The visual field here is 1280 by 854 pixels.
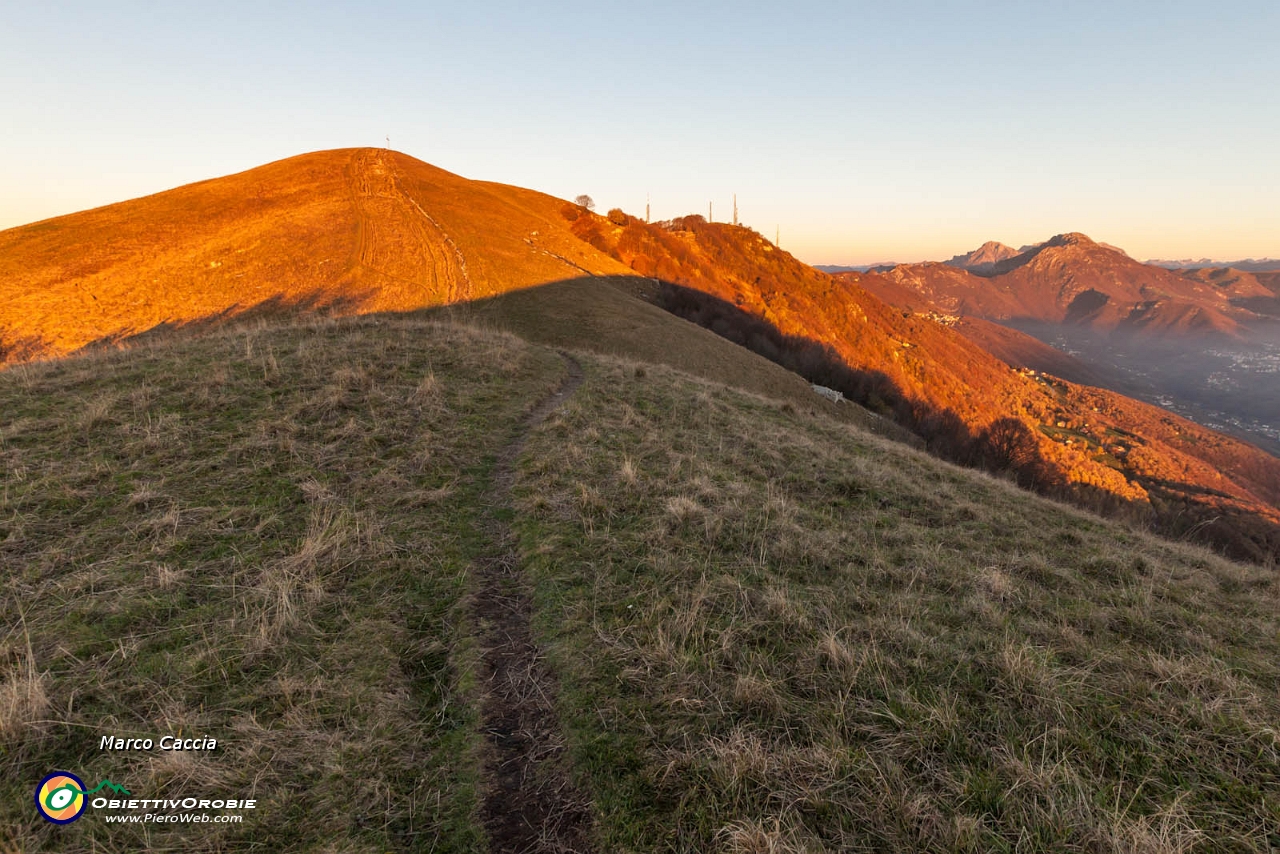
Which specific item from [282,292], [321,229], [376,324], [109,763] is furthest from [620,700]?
[321,229]

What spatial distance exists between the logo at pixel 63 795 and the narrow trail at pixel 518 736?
8.13 feet

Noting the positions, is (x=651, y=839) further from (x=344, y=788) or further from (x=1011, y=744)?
(x=1011, y=744)

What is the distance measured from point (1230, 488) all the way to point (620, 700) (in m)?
159

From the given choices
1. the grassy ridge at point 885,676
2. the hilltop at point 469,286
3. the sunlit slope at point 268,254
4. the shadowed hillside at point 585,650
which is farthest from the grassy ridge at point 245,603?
the sunlit slope at point 268,254

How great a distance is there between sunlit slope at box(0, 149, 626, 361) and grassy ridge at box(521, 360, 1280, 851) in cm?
3103

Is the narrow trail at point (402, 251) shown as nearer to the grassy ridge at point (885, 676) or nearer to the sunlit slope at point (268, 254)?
the sunlit slope at point (268, 254)

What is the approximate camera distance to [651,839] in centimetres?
308

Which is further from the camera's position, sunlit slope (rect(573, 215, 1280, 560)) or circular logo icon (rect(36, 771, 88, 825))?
sunlit slope (rect(573, 215, 1280, 560))

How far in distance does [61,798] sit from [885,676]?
6233 mm

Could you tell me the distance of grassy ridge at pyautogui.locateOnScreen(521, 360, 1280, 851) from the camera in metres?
3.12

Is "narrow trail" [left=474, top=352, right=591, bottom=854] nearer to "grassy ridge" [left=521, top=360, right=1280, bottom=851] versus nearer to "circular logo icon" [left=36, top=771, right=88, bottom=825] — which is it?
"grassy ridge" [left=521, top=360, right=1280, bottom=851]

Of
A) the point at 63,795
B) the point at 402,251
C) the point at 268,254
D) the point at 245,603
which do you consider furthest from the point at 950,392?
the point at 63,795

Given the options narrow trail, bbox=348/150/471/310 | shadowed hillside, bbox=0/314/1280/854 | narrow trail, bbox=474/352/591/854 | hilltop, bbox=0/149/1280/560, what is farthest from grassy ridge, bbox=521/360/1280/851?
narrow trail, bbox=348/150/471/310

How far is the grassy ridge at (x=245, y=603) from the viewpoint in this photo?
3217 millimetres
